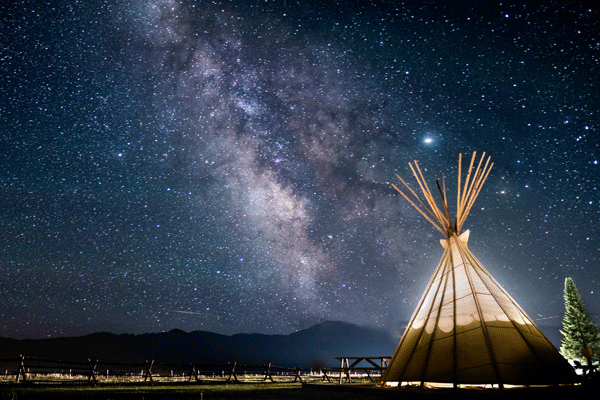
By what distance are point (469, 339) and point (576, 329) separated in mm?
27588

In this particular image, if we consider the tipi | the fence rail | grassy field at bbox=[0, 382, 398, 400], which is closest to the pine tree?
the fence rail

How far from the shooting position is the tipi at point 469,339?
6.88 metres

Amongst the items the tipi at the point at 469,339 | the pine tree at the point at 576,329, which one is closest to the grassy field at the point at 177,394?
the tipi at the point at 469,339

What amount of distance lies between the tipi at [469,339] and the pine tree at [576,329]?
82.8 feet

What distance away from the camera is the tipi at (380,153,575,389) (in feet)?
22.6

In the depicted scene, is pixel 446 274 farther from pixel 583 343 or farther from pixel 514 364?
pixel 583 343

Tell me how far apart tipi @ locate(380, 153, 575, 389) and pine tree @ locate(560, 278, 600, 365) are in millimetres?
25224

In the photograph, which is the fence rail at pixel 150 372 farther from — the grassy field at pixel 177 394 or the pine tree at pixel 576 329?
the pine tree at pixel 576 329

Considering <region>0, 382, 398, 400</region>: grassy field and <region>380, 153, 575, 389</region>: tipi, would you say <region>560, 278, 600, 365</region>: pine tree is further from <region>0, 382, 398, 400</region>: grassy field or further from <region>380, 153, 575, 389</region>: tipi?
<region>0, 382, 398, 400</region>: grassy field

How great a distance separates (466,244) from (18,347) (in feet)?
630

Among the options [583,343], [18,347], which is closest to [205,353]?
[18,347]

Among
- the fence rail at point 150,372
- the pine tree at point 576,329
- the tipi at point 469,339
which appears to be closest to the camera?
the tipi at point 469,339

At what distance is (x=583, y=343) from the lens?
26.7m

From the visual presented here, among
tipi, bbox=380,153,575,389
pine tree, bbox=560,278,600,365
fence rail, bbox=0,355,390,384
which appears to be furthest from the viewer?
pine tree, bbox=560,278,600,365
